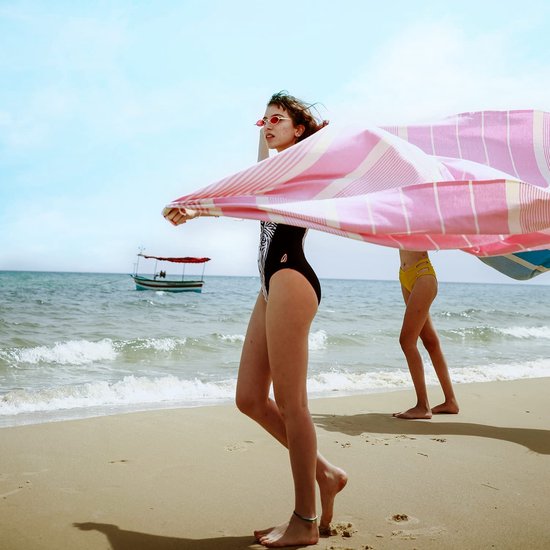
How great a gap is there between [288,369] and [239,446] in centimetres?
185

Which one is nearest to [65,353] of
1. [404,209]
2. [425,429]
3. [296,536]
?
[425,429]

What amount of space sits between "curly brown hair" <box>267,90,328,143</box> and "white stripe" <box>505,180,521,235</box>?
3.00 feet

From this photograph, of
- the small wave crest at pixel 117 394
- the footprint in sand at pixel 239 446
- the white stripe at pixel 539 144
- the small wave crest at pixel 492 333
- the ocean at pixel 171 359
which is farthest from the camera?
the small wave crest at pixel 492 333

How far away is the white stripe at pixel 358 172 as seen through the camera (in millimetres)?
2395

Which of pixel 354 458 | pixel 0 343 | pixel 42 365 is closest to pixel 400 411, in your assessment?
pixel 354 458

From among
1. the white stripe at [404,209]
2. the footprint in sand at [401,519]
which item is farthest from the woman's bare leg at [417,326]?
the white stripe at [404,209]

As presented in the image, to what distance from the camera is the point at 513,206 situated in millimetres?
2193

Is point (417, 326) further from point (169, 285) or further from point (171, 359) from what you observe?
point (169, 285)

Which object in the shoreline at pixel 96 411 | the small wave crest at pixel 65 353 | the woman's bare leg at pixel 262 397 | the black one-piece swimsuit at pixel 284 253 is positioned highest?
the black one-piece swimsuit at pixel 284 253

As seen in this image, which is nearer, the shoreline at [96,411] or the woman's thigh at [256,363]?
the woman's thigh at [256,363]

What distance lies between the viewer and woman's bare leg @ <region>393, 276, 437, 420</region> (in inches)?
189

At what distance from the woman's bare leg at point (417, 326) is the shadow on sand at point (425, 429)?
14 centimetres

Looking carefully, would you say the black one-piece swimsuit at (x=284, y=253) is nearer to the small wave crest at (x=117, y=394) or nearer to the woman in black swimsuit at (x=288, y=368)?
the woman in black swimsuit at (x=288, y=368)

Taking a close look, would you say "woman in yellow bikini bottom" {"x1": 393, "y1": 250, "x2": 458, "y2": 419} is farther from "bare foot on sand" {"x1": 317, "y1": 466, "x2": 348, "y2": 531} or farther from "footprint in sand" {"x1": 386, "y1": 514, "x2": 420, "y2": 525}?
"bare foot on sand" {"x1": 317, "y1": 466, "x2": 348, "y2": 531}
